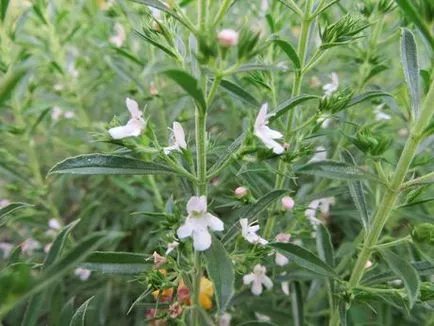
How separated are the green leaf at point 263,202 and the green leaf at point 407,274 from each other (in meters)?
0.32

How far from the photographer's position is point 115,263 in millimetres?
1279

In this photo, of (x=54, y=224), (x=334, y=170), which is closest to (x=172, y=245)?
(x=334, y=170)

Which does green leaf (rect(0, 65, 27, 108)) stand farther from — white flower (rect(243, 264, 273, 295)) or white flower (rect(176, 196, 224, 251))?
white flower (rect(243, 264, 273, 295))

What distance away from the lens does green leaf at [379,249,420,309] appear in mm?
1100

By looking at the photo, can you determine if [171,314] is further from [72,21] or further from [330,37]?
[72,21]

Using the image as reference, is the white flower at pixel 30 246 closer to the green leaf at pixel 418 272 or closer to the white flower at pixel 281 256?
the white flower at pixel 281 256

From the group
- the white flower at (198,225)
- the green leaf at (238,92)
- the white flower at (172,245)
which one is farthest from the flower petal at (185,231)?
the green leaf at (238,92)

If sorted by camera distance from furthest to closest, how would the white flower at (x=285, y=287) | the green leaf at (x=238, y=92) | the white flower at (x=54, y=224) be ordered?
1. the white flower at (x=54, y=224)
2. the white flower at (x=285, y=287)
3. the green leaf at (x=238, y=92)

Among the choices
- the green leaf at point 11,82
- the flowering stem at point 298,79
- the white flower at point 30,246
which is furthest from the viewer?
the white flower at point 30,246

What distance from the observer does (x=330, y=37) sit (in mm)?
1328

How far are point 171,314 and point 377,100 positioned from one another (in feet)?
3.59

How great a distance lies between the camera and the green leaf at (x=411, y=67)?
1.26 metres

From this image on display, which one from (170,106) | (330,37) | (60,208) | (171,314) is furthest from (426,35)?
(60,208)

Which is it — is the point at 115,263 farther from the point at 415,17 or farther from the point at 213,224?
the point at 415,17
